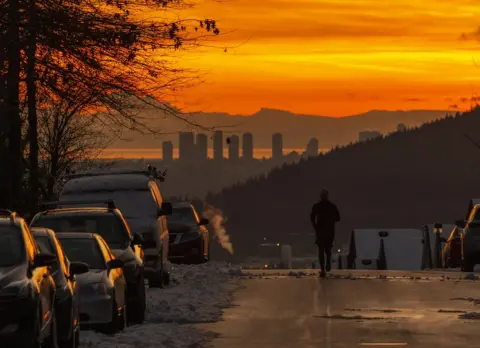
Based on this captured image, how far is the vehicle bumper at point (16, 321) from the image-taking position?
1544 cm

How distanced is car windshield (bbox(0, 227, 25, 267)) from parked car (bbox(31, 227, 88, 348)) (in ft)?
4.17

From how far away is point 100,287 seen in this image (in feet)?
69.9

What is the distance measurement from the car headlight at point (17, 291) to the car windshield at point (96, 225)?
9272 millimetres

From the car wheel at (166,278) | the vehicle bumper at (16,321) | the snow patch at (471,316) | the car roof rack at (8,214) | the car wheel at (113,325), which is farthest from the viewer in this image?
Answer: the car wheel at (166,278)

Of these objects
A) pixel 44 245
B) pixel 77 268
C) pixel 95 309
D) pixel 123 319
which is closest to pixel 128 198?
pixel 123 319

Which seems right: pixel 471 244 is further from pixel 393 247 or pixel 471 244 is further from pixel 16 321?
pixel 393 247

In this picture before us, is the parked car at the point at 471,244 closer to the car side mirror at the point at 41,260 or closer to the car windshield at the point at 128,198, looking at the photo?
the car windshield at the point at 128,198

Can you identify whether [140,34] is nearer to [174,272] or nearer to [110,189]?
[110,189]

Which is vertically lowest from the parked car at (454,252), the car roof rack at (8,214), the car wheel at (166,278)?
the parked car at (454,252)

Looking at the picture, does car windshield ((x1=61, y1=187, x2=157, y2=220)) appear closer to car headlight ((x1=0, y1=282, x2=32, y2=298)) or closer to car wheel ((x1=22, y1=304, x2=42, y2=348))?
car wheel ((x1=22, y1=304, x2=42, y2=348))

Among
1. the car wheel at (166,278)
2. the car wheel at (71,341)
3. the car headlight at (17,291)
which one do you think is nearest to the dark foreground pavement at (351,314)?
the car wheel at (166,278)

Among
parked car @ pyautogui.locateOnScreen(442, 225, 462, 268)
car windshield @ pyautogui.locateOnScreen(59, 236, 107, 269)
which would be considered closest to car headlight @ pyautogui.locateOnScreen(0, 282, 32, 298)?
car windshield @ pyautogui.locateOnScreen(59, 236, 107, 269)

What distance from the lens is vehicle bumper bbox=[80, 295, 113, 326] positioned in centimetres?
2122

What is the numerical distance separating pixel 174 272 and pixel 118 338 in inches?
663
